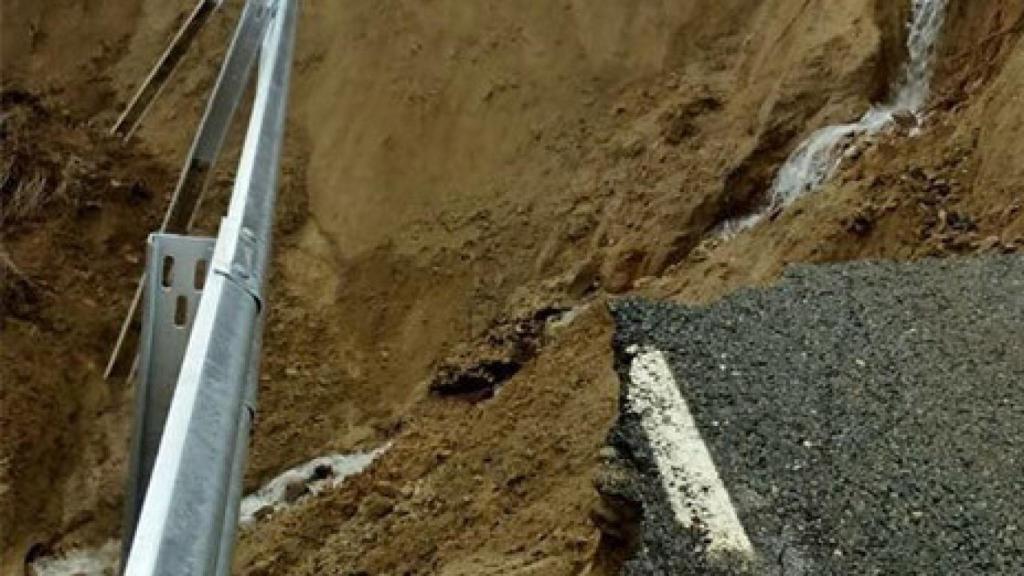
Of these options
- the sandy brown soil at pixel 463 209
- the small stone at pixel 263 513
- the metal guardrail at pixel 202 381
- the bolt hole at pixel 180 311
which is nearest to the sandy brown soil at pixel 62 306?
the sandy brown soil at pixel 463 209

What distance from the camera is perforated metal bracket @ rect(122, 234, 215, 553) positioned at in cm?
334

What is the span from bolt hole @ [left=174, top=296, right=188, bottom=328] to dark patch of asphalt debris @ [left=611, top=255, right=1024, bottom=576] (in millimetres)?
1270

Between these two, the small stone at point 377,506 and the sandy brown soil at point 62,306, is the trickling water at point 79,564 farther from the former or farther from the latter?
the small stone at point 377,506

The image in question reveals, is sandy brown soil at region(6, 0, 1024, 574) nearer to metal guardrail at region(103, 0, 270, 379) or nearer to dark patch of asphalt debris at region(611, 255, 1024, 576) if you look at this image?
dark patch of asphalt debris at region(611, 255, 1024, 576)

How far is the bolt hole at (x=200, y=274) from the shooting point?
3456 millimetres

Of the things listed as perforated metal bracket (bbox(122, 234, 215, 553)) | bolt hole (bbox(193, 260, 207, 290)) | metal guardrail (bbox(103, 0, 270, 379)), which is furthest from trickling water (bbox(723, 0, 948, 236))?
perforated metal bracket (bbox(122, 234, 215, 553))

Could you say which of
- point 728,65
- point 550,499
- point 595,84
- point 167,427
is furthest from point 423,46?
point 167,427

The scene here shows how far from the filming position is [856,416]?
4.06 metres

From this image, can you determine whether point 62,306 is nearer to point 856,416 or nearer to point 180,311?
point 180,311

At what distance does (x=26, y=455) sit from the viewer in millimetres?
8477

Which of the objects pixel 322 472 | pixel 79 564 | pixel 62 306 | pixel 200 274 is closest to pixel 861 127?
pixel 322 472

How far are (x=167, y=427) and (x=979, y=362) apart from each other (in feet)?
9.37

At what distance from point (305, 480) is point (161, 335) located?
15.8ft

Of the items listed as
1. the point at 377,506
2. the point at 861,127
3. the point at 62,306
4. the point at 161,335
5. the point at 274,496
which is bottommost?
the point at 274,496
